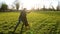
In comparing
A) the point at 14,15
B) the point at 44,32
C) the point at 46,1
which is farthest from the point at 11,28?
the point at 46,1

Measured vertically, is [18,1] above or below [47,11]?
above

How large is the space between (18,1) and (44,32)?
61 centimetres

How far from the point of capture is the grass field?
2148 mm

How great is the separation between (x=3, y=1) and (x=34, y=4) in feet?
1.56

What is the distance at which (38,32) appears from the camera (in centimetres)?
215

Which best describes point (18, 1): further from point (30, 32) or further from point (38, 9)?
point (30, 32)

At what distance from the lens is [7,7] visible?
2.19 meters

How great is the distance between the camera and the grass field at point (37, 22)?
2.15m

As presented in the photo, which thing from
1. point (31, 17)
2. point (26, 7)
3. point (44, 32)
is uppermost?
point (26, 7)

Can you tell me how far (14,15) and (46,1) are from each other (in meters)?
0.54

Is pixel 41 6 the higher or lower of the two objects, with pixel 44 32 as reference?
higher

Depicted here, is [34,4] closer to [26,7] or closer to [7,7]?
[26,7]

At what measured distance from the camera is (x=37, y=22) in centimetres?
219

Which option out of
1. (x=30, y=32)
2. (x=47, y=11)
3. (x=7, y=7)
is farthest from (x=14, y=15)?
(x=47, y=11)
